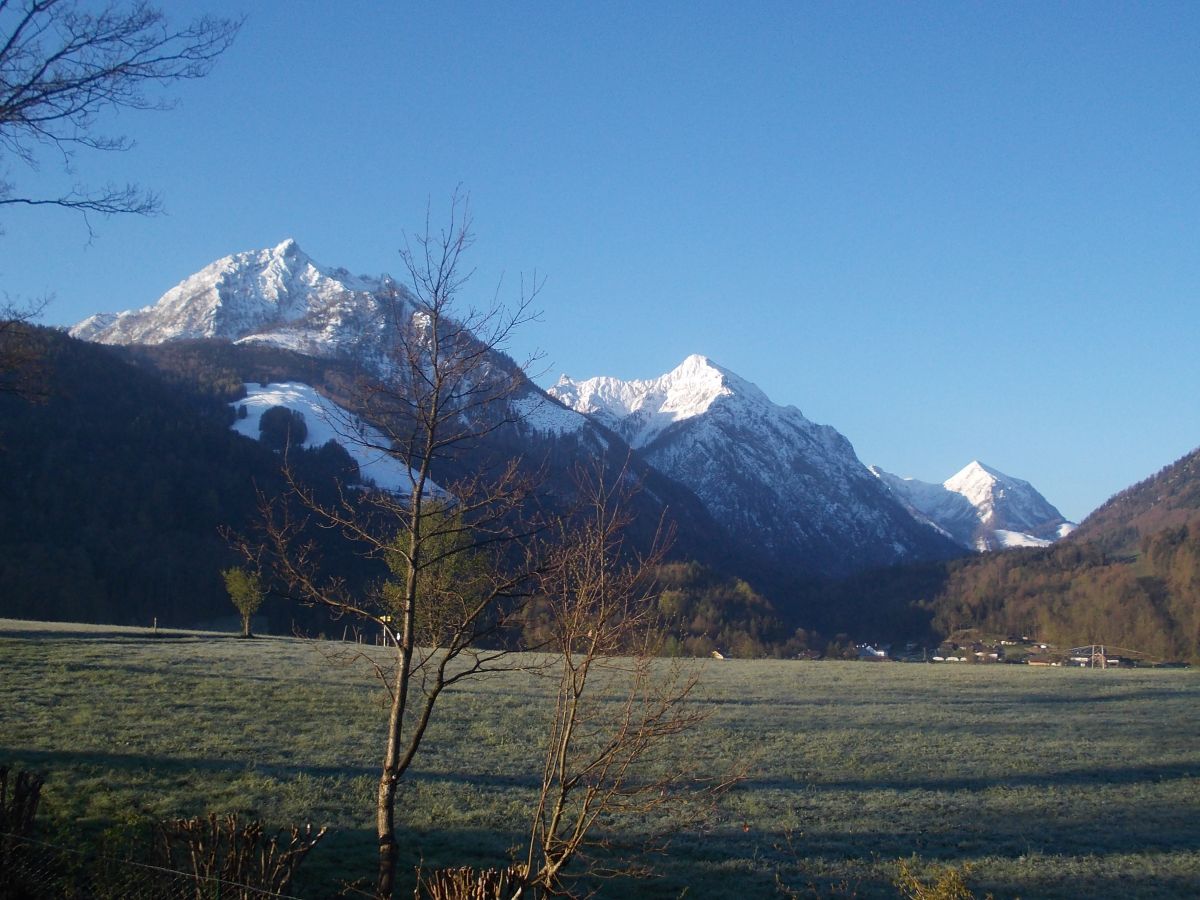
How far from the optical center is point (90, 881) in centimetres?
833

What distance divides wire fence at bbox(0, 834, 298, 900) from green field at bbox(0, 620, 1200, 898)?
1.37m

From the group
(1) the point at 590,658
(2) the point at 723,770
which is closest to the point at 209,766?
(2) the point at 723,770

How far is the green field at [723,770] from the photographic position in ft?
42.5

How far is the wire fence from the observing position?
725 centimetres

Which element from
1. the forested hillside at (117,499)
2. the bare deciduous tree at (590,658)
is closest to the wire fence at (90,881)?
the bare deciduous tree at (590,658)

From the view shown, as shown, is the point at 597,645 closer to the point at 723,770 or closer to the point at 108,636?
the point at 723,770

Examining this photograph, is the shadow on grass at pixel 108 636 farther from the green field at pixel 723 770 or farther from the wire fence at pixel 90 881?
the wire fence at pixel 90 881

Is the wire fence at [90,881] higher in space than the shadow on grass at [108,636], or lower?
higher

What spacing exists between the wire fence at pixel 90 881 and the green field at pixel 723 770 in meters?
1.37

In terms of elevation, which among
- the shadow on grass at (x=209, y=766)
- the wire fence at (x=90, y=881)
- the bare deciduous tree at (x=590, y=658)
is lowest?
the shadow on grass at (x=209, y=766)

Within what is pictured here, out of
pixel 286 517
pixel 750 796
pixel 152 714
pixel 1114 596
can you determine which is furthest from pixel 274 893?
pixel 1114 596

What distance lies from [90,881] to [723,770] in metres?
12.3

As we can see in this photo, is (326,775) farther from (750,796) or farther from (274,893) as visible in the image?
(274,893)

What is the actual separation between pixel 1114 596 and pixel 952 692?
3652 inches
